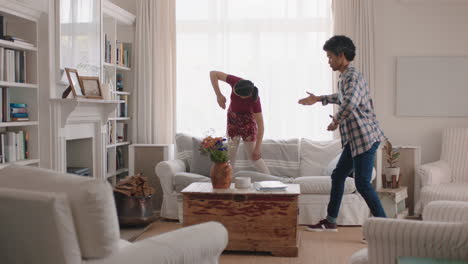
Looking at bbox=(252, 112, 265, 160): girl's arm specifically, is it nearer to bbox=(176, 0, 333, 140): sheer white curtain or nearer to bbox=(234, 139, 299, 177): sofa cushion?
bbox=(234, 139, 299, 177): sofa cushion

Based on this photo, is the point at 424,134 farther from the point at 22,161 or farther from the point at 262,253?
the point at 22,161

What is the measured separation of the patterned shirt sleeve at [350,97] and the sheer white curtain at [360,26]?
203 cm

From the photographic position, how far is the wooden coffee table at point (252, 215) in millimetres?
3969

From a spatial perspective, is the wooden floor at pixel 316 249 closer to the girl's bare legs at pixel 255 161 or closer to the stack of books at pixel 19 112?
the girl's bare legs at pixel 255 161

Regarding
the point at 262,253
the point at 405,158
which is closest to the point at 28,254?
the point at 262,253

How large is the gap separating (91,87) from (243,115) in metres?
1.38

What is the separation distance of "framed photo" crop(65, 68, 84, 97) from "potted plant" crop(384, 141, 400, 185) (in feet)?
9.41

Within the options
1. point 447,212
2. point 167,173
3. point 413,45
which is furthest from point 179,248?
point 413,45

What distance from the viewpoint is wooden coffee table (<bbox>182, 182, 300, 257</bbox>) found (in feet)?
13.0

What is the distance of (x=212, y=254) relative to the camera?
2.38 m

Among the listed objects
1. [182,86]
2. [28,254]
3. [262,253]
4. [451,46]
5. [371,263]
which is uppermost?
[451,46]

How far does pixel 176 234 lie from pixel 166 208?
3.06 meters

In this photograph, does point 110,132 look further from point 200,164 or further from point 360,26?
point 360,26

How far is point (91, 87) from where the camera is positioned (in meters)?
4.88
